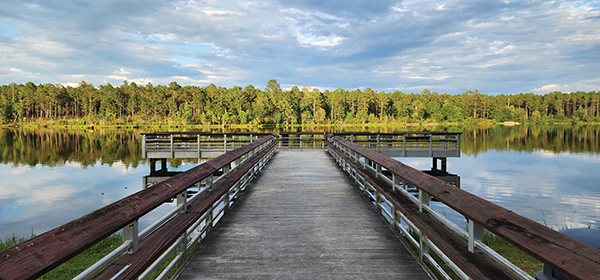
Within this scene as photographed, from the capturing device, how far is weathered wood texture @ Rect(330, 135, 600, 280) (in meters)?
1.55

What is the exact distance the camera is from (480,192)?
16203mm

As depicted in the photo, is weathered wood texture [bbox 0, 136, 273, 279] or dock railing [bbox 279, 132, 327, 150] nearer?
weathered wood texture [bbox 0, 136, 273, 279]

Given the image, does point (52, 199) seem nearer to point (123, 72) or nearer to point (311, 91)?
point (311, 91)

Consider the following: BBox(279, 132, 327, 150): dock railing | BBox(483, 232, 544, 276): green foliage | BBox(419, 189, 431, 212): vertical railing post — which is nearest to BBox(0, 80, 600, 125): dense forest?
BBox(279, 132, 327, 150): dock railing

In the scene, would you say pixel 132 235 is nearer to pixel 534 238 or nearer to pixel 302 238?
pixel 302 238

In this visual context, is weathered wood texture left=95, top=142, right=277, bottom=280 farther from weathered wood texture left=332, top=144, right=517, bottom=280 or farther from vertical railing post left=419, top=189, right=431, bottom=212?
vertical railing post left=419, top=189, right=431, bottom=212

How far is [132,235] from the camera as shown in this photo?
8.30 ft

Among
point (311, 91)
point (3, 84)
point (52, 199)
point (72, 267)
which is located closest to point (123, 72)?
point (3, 84)

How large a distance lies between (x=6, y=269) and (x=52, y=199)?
58.7 ft

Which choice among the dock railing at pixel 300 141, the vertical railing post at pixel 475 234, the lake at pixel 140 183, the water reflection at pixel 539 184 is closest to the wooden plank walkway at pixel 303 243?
the vertical railing post at pixel 475 234

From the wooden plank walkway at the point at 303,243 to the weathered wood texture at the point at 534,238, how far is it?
1134 mm

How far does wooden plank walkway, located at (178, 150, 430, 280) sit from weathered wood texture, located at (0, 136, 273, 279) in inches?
46.2

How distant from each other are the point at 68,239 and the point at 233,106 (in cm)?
9997

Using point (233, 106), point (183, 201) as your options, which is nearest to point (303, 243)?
point (183, 201)
